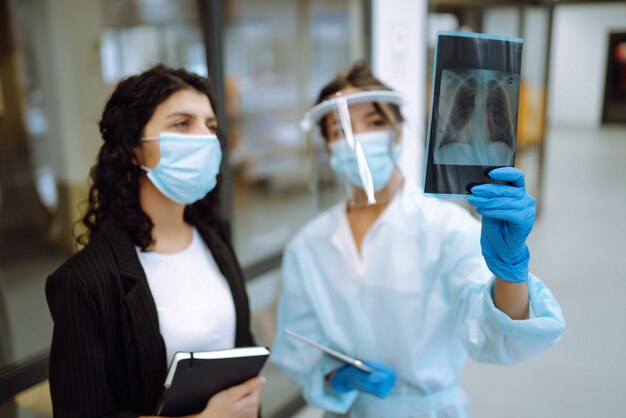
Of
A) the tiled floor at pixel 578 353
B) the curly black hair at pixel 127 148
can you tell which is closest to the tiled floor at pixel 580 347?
the tiled floor at pixel 578 353

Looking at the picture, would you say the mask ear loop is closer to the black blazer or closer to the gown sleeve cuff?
the gown sleeve cuff

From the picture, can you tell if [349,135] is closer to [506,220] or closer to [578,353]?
[506,220]

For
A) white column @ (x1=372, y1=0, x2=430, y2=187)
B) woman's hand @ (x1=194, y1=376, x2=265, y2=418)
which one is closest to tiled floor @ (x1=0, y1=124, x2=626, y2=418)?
woman's hand @ (x1=194, y1=376, x2=265, y2=418)

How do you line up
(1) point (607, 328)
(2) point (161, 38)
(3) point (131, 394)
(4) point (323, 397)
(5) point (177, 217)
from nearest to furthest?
1. (1) point (607, 328)
2. (3) point (131, 394)
3. (5) point (177, 217)
4. (4) point (323, 397)
5. (2) point (161, 38)

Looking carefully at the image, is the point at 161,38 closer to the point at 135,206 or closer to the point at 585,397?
the point at 135,206

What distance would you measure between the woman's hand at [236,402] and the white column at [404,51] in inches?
77.6

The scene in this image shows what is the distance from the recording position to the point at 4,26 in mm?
3939

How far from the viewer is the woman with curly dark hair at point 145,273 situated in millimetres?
979

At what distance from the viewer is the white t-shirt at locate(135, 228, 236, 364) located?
3.65 feet

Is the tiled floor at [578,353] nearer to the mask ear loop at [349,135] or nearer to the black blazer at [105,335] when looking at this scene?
the mask ear loop at [349,135]

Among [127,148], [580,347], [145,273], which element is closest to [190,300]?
[145,273]

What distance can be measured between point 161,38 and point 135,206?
3513mm

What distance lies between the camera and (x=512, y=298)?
0.92 m

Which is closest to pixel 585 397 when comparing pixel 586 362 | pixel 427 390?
pixel 586 362
